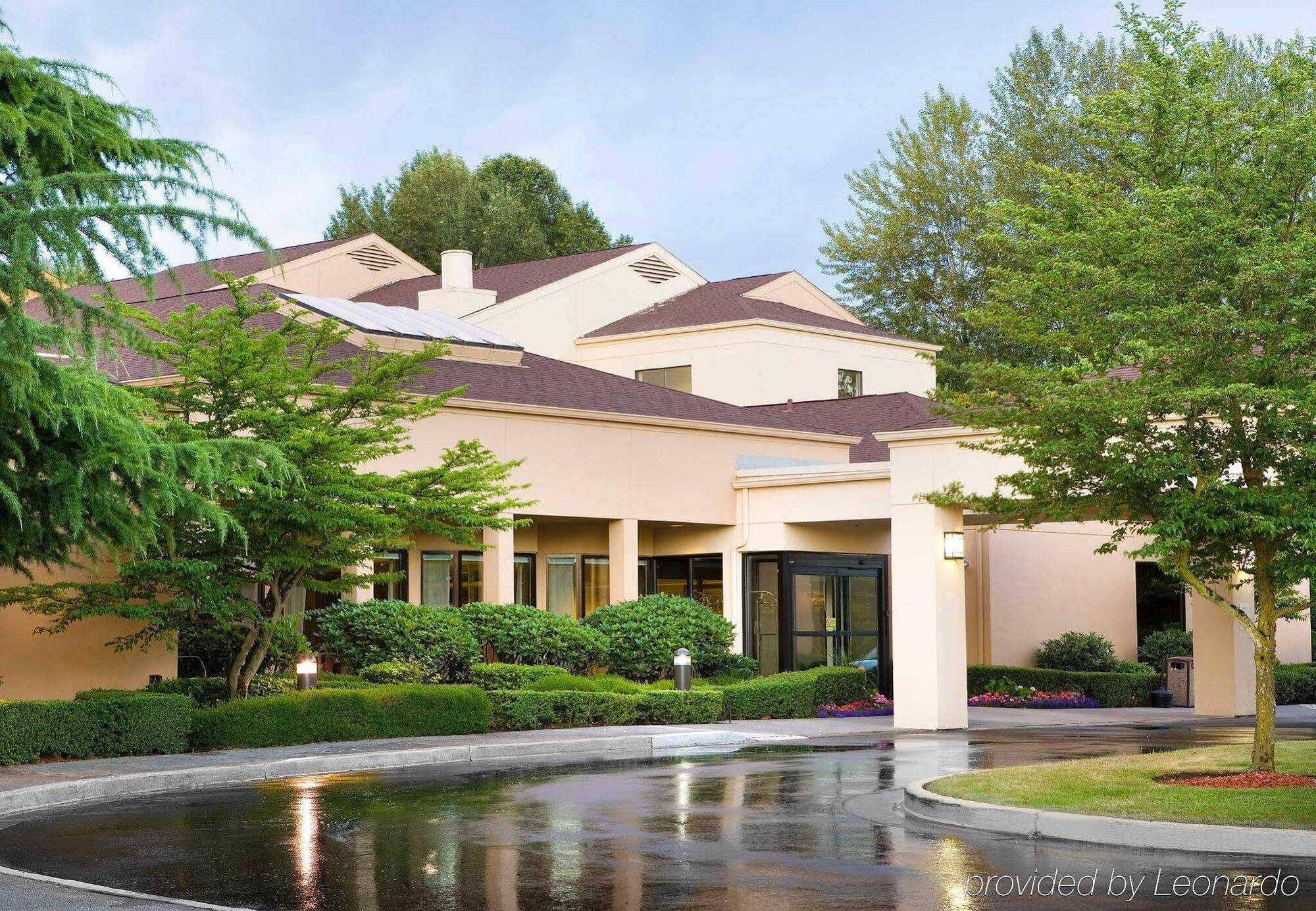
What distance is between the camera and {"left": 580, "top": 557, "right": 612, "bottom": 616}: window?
109 feet

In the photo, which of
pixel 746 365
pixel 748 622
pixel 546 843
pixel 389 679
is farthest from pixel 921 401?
pixel 546 843

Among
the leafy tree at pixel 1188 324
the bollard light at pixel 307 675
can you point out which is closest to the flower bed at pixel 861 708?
the bollard light at pixel 307 675

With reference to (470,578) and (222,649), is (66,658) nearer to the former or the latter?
(222,649)

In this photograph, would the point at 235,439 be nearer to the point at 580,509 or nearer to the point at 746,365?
the point at 580,509

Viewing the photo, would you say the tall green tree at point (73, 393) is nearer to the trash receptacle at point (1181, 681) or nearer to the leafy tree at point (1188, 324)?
the leafy tree at point (1188, 324)

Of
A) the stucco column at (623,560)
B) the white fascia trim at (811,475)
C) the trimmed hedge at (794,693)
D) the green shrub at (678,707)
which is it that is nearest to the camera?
the green shrub at (678,707)

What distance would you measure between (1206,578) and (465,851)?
8934 mm

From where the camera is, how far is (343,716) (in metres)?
22.3

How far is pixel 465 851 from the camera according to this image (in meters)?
12.2

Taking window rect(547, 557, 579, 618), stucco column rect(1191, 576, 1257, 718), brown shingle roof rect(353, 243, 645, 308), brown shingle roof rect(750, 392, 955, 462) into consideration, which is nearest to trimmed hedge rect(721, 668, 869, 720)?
window rect(547, 557, 579, 618)

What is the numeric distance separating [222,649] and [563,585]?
8221mm

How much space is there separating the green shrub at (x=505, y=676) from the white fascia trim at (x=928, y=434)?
6786 mm

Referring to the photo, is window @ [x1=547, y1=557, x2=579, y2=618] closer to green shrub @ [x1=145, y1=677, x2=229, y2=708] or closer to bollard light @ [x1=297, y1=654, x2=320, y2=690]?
bollard light @ [x1=297, y1=654, x2=320, y2=690]

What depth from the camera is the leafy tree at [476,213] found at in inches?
2697
